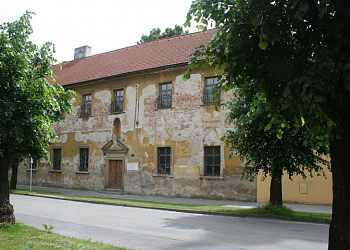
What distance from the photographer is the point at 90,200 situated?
688 inches

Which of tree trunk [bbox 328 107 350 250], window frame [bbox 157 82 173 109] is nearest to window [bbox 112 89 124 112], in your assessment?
window frame [bbox 157 82 173 109]

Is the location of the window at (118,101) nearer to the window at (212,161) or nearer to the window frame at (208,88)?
the window frame at (208,88)

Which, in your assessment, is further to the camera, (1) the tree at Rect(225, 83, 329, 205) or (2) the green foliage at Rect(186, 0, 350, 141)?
(1) the tree at Rect(225, 83, 329, 205)

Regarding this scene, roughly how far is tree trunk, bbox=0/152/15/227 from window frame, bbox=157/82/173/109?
45.4 ft

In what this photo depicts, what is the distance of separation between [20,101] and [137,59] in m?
18.2

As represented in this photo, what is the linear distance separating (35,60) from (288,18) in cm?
696

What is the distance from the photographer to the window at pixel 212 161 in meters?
19.5

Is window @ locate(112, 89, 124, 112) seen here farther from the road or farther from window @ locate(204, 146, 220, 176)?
the road

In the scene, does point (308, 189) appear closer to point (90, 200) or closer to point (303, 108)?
point (90, 200)

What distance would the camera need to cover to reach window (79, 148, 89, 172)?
2575cm

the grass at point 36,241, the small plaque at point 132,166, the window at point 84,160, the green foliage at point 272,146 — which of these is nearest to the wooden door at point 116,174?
the small plaque at point 132,166

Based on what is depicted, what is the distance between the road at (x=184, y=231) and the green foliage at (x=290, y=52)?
13.8 ft

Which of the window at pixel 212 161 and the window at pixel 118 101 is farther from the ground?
the window at pixel 118 101

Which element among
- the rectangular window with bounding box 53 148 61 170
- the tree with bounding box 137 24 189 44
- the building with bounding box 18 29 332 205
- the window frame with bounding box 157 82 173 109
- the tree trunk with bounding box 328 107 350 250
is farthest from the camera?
the tree with bounding box 137 24 189 44
